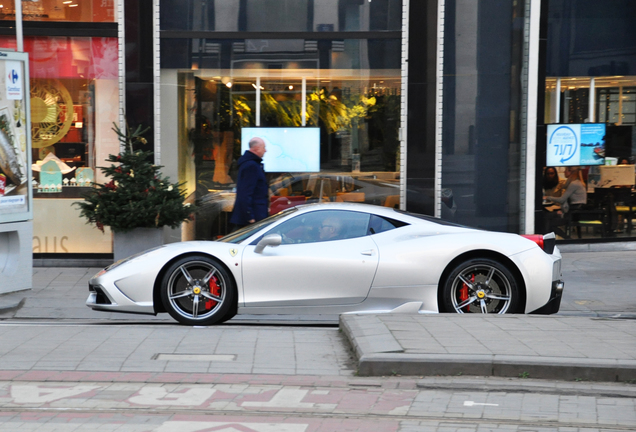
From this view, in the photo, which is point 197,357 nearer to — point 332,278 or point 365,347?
point 365,347

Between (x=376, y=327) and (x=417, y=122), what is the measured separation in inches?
265

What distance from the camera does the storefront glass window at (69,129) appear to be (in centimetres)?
1232

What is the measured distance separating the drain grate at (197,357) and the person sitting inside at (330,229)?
6.09 ft

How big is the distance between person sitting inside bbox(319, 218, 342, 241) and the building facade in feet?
16.9

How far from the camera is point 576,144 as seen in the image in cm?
1327

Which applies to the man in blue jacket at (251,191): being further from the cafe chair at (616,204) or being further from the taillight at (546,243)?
the cafe chair at (616,204)

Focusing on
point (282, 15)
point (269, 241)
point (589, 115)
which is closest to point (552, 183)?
point (589, 115)

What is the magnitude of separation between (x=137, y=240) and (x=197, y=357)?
5154mm

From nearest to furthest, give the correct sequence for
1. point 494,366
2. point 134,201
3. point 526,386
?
1. point 526,386
2. point 494,366
3. point 134,201

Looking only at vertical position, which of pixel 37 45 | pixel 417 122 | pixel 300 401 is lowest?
pixel 300 401

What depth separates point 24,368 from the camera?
5.79m

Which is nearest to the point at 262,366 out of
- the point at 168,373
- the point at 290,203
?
the point at 168,373

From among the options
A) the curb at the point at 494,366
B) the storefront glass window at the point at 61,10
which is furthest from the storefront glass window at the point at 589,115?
the curb at the point at 494,366

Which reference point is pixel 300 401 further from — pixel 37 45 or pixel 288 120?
pixel 37 45
